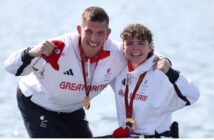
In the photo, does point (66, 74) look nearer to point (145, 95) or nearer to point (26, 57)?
point (26, 57)

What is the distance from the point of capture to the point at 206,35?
18.9 meters

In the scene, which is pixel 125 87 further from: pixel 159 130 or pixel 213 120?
pixel 213 120

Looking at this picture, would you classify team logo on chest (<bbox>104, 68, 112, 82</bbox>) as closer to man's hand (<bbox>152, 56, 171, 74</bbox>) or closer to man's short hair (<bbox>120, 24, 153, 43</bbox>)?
man's short hair (<bbox>120, 24, 153, 43</bbox>)

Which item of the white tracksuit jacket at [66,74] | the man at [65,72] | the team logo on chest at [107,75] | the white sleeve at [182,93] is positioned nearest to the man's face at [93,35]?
the man at [65,72]

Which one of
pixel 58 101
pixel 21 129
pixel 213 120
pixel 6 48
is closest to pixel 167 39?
pixel 6 48

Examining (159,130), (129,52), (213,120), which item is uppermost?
(129,52)

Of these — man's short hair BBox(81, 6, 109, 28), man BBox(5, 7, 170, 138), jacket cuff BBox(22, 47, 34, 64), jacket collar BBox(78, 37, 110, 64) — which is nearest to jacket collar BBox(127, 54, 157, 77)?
man BBox(5, 7, 170, 138)

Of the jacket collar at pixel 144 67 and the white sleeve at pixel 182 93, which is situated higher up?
the jacket collar at pixel 144 67

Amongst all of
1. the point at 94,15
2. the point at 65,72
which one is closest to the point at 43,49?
the point at 65,72

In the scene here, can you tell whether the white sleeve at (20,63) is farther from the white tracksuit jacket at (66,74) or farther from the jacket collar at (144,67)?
A: the jacket collar at (144,67)

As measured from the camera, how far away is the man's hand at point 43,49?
4316 millimetres

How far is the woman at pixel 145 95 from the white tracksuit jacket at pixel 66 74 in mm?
238

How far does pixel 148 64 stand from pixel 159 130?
638 millimetres

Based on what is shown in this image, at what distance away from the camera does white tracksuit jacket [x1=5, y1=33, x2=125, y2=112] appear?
4.55m
